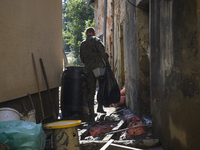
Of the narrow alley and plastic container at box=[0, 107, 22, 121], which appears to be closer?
the narrow alley

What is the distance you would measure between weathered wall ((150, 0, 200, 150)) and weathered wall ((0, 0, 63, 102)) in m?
1.96

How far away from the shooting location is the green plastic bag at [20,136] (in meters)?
1.84

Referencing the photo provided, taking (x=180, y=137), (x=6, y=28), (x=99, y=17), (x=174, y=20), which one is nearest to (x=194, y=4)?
(x=174, y=20)

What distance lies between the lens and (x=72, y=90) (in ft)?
15.6

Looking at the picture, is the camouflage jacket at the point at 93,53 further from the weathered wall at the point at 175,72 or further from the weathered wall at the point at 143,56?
the weathered wall at the point at 175,72

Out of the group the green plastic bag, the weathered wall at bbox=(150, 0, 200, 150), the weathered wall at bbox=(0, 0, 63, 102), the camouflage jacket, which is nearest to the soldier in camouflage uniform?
the camouflage jacket

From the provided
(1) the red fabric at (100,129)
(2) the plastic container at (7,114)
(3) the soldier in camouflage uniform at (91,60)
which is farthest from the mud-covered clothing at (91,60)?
(2) the plastic container at (7,114)

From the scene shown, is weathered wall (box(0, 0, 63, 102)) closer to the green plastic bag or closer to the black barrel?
the black barrel

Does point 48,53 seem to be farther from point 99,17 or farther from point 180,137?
point 99,17

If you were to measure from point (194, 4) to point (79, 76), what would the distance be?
3.11 metres

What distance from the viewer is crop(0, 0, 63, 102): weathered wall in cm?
321

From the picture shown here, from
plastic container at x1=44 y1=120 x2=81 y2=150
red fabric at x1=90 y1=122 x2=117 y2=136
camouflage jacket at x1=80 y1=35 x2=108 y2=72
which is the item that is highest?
camouflage jacket at x1=80 y1=35 x2=108 y2=72

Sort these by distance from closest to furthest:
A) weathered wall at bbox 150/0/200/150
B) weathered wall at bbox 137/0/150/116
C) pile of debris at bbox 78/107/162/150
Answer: weathered wall at bbox 150/0/200/150, pile of debris at bbox 78/107/162/150, weathered wall at bbox 137/0/150/116

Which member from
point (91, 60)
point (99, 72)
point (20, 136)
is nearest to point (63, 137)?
point (20, 136)
